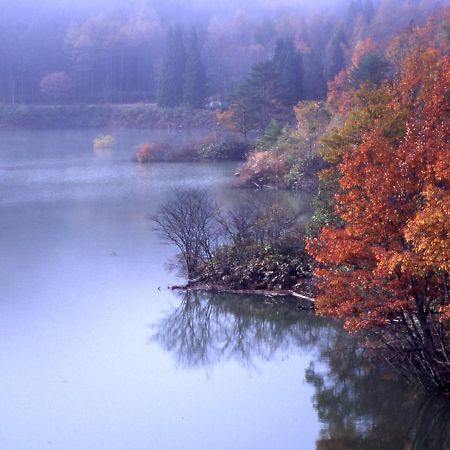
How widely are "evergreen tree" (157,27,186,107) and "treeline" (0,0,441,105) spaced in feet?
0.28

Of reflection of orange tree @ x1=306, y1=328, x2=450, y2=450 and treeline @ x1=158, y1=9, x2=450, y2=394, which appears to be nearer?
treeline @ x1=158, y1=9, x2=450, y2=394

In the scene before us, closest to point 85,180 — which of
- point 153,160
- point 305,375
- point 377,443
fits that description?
point 153,160

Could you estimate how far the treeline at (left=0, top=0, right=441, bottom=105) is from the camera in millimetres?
52466

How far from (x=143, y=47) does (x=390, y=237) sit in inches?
2346

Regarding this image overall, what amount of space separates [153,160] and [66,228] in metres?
15.1

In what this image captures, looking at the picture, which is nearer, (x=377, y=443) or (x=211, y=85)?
(x=377, y=443)

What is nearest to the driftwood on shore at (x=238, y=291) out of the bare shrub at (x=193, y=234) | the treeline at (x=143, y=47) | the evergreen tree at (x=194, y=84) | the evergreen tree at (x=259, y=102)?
the bare shrub at (x=193, y=234)

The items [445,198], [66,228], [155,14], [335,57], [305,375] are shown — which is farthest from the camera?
[155,14]

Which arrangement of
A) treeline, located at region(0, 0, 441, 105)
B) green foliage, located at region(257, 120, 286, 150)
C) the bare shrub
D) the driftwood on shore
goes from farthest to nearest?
treeline, located at region(0, 0, 441, 105)
green foliage, located at region(257, 120, 286, 150)
the bare shrub
the driftwood on shore

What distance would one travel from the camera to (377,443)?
985 centimetres

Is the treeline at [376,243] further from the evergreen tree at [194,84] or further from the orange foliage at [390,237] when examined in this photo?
the evergreen tree at [194,84]

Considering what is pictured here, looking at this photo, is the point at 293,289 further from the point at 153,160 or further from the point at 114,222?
the point at 153,160

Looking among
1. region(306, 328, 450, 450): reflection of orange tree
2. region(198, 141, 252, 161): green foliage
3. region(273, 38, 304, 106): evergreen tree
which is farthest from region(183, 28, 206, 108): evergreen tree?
region(306, 328, 450, 450): reflection of orange tree

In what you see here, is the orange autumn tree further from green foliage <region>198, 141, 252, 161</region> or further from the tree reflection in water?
green foliage <region>198, 141, 252, 161</region>
